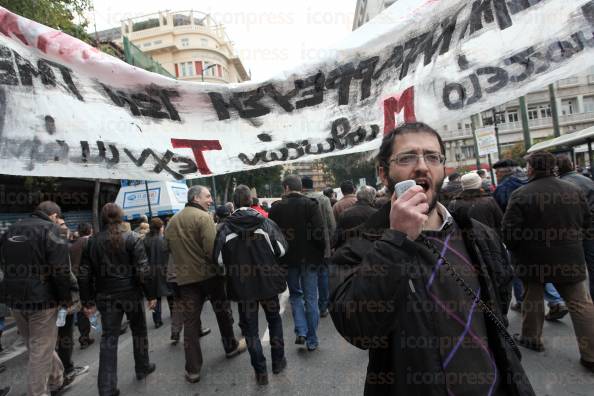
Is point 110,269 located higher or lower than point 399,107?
lower

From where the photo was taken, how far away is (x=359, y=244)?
1.51 m

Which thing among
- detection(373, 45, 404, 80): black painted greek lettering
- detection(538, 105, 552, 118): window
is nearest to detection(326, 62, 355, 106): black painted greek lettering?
detection(373, 45, 404, 80): black painted greek lettering

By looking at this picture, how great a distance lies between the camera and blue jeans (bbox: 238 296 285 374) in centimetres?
383

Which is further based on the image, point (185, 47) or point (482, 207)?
point (185, 47)

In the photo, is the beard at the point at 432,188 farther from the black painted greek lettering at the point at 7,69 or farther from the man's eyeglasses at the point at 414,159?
the black painted greek lettering at the point at 7,69

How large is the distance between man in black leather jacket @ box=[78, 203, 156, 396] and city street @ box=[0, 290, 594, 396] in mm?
563

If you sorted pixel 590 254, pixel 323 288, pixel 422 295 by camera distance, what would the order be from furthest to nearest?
pixel 323 288, pixel 590 254, pixel 422 295

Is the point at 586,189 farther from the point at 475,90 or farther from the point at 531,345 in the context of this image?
the point at 475,90

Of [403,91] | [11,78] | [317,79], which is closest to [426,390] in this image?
[403,91]

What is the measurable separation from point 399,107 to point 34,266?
387 centimetres

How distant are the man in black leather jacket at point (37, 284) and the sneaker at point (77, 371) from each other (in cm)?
55

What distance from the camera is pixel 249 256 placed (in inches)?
→ 161

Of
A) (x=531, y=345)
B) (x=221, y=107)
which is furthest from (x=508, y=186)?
(x=221, y=107)

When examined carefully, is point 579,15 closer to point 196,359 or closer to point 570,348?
point 570,348
